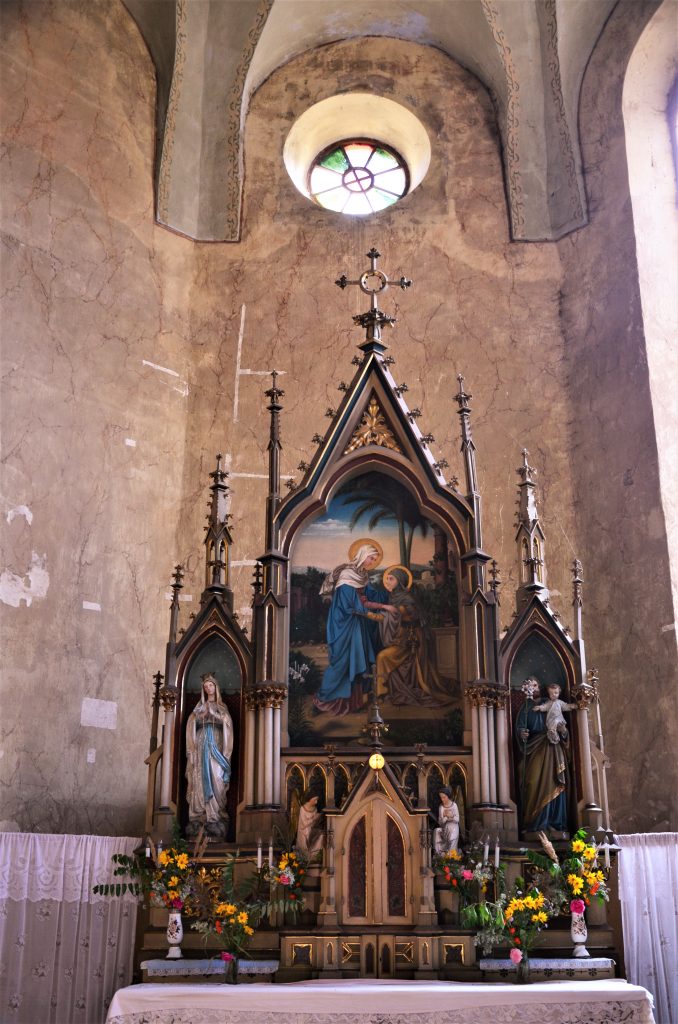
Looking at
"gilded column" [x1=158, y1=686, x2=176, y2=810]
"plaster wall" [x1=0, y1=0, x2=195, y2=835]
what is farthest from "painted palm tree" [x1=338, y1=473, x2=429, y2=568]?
"plaster wall" [x1=0, y1=0, x2=195, y2=835]

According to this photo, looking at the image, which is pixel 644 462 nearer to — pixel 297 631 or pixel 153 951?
pixel 297 631

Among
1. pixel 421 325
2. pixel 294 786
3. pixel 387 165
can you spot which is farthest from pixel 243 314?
pixel 294 786

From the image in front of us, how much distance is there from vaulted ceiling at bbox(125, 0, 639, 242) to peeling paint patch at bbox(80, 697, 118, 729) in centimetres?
601

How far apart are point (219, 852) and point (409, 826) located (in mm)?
1547

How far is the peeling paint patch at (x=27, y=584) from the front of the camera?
37.4 ft

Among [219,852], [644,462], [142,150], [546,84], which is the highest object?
[546,84]

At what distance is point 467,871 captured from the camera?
8.95 meters

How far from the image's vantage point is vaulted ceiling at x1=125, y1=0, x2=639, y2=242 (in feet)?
47.4

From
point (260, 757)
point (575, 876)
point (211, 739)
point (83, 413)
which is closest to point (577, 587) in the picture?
point (575, 876)

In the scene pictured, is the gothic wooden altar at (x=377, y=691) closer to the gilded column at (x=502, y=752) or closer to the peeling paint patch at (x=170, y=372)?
the gilded column at (x=502, y=752)

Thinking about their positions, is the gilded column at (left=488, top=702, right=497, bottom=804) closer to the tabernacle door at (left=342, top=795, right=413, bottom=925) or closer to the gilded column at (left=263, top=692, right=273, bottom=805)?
the tabernacle door at (left=342, top=795, right=413, bottom=925)

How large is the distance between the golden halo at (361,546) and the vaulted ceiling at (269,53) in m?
5.53

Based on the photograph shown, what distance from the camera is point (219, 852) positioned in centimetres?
941

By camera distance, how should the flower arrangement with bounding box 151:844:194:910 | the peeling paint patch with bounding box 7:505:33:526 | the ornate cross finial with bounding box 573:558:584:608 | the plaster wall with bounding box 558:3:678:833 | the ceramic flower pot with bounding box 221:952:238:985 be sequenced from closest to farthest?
the ceramic flower pot with bounding box 221:952:238:985 < the flower arrangement with bounding box 151:844:194:910 < the ornate cross finial with bounding box 573:558:584:608 < the plaster wall with bounding box 558:3:678:833 < the peeling paint patch with bounding box 7:505:33:526
